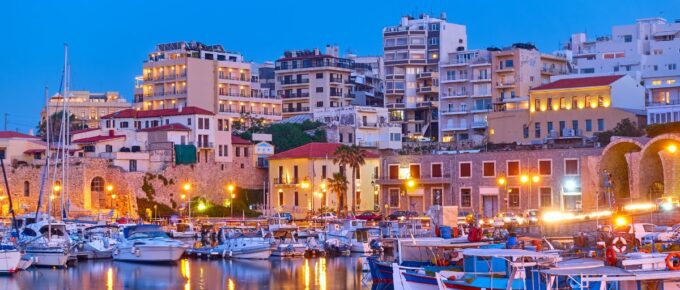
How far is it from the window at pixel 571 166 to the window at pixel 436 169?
800 cm

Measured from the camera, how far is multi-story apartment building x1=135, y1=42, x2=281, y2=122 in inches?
3949

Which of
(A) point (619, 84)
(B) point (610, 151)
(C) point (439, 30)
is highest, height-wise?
(C) point (439, 30)

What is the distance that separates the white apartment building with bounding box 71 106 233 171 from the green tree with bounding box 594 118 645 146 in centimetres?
2433

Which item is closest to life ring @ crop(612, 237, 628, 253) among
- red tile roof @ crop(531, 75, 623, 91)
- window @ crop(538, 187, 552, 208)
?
window @ crop(538, 187, 552, 208)

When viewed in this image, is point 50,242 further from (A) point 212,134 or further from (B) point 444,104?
(B) point 444,104

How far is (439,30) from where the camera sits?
114m

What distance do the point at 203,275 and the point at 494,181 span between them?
84.2 feet

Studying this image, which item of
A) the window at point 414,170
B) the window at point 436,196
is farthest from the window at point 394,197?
the window at point 436,196

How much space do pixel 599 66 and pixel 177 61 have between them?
35.3 meters

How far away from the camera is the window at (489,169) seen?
226 feet

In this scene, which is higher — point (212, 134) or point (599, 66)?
point (599, 66)

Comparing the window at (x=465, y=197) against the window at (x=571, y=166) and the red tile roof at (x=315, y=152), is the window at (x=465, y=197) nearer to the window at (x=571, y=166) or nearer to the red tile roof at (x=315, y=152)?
the window at (x=571, y=166)

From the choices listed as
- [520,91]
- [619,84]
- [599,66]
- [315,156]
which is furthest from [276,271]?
[599,66]

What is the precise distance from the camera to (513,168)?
68.2 meters
